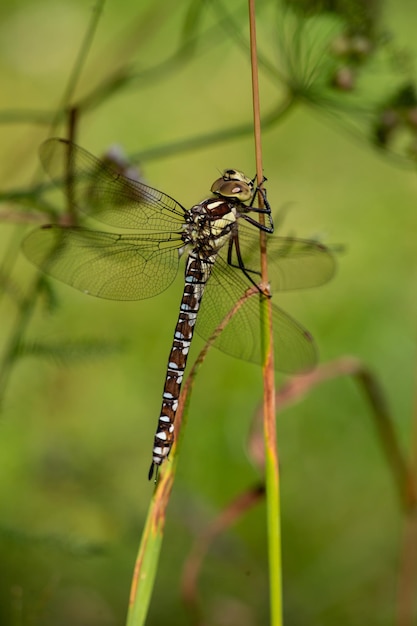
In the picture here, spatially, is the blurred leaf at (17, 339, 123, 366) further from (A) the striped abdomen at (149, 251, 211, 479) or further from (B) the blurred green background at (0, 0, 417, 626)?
(A) the striped abdomen at (149, 251, 211, 479)

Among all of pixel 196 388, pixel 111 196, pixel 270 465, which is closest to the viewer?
pixel 270 465

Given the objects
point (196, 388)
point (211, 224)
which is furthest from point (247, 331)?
point (196, 388)

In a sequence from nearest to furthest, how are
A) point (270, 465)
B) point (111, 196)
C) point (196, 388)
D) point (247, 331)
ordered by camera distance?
point (270, 465)
point (247, 331)
point (111, 196)
point (196, 388)

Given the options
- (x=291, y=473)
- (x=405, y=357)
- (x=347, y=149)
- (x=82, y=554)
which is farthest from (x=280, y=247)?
(x=347, y=149)

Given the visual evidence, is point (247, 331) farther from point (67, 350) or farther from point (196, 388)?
point (196, 388)

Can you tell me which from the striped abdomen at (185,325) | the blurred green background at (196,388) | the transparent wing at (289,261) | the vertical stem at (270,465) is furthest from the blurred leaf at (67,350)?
the vertical stem at (270,465)

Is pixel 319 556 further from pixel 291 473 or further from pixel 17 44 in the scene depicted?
pixel 17 44

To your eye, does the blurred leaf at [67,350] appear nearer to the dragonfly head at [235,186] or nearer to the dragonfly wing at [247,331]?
the dragonfly wing at [247,331]
